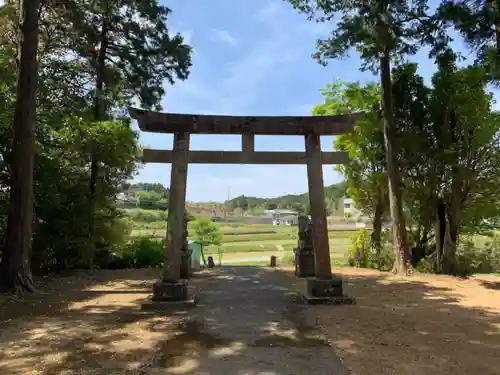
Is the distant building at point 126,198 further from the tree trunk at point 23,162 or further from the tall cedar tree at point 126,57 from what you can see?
the tree trunk at point 23,162

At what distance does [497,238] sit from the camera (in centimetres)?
1480

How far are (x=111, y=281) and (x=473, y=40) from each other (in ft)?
28.8

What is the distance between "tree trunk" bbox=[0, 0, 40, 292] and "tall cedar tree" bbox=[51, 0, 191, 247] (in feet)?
9.45

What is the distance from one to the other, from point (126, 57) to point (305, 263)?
7477 millimetres

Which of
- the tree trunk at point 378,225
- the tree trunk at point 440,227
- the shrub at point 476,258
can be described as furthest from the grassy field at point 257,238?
the tree trunk at point 440,227

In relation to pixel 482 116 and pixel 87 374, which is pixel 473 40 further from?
pixel 87 374

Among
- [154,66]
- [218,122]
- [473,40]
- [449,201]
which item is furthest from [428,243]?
[154,66]

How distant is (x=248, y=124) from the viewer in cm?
711

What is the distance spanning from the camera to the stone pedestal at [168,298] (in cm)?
623

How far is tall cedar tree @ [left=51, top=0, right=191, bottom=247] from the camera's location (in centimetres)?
1073

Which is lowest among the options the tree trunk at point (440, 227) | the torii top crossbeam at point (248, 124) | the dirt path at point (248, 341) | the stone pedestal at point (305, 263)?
the dirt path at point (248, 341)

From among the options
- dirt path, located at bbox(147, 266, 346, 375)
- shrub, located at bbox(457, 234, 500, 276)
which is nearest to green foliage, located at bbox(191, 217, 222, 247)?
shrub, located at bbox(457, 234, 500, 276)

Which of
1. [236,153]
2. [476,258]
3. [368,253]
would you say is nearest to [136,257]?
[236,153]

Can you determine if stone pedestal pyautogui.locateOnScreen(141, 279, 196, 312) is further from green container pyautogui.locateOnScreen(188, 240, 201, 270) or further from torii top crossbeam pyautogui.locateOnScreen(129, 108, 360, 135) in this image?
green container pyautogui.locateOnScreen(188, 240, 201, 270)
